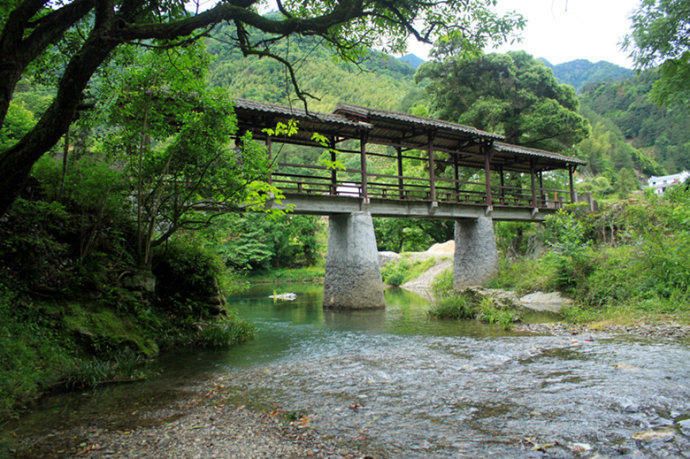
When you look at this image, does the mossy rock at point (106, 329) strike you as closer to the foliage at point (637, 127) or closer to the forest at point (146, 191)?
the forest at point (146, 191)

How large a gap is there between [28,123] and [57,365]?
340 inches

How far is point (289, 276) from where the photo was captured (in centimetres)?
3431

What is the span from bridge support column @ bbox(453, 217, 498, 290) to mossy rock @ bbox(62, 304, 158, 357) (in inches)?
608

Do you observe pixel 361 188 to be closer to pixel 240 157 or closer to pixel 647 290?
pixel 240 157

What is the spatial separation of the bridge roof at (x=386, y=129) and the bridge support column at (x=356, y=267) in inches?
129

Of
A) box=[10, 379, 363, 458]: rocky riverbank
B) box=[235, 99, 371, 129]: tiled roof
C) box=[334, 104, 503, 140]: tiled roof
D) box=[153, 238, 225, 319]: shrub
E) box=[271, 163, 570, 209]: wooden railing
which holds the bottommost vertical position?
box=[10, 379, 363, 458]: rocky riverbank

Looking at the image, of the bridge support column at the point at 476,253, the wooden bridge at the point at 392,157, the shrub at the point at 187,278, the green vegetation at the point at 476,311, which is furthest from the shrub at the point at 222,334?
the bridge support column at the point at 476,253

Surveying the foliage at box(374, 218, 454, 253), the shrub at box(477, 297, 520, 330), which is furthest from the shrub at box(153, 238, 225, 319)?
the foliage at box(374, 218, 454, 253)

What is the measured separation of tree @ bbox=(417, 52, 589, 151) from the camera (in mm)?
24266

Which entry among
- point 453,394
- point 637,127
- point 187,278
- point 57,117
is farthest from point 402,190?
point 637,127

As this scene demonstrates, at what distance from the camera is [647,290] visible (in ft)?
36.9

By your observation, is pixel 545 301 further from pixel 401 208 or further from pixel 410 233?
pixel 410 233

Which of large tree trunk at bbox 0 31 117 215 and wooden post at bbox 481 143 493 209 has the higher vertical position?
wooden post at bbox 481 143 493 209

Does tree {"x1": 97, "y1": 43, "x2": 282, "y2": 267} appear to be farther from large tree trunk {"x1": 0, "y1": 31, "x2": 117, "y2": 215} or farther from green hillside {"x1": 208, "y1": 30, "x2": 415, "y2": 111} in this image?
green hillside {"x1": 208, "y1": 30, "x2": 415, "y2": 111}
